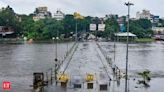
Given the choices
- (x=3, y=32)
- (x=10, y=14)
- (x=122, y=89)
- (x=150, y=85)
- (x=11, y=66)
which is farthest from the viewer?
(x=10, y=14)

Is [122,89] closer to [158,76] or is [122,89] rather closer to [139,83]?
[139,83]

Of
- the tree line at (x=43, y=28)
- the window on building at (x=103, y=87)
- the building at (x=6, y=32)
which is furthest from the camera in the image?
the tree line at (x=43, y=28)

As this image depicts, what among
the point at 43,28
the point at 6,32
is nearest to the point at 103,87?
the point at 6,32

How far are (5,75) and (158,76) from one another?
607 inches

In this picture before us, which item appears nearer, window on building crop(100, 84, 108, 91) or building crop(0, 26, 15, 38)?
window on building crop(100, 84, 108, 91)

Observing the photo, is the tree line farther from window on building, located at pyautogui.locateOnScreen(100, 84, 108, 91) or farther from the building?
window on building, located at pyautogui.locateOnScreen(100, 84, 108, 91)

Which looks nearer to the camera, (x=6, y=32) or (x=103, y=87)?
(x=103, y=87)

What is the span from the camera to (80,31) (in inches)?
7505

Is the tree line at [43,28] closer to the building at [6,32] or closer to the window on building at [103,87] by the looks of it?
the building at [6,32]

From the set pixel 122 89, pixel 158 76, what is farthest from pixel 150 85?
pixel 158 76

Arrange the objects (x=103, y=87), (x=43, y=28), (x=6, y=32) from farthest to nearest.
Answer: (x=43, y=28) → (x=6, y=32) → (x=103, y=87)

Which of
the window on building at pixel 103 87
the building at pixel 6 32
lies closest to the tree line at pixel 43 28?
the building at pixel 6 32

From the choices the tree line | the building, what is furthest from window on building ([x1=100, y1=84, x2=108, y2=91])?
the building

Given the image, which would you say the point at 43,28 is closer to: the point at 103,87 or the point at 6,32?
the point at 6,32
